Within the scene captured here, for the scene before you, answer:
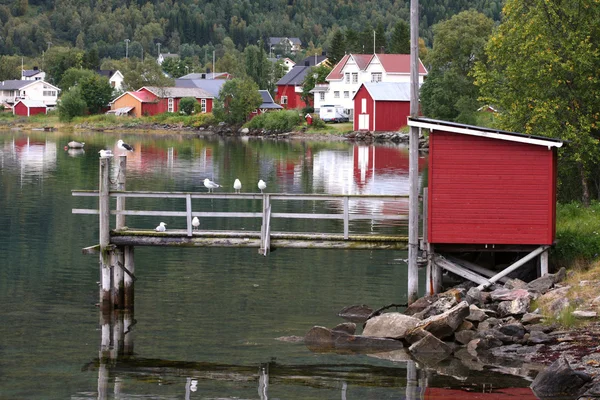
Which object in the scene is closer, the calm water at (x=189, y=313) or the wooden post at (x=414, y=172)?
the calm water at (x=189, y=313)

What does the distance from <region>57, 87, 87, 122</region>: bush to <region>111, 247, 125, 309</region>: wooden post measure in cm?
10974

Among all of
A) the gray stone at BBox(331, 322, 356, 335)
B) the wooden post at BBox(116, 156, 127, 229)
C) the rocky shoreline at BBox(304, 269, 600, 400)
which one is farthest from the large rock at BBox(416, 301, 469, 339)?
the wooden post at BBox(116, 156, 127, 229)

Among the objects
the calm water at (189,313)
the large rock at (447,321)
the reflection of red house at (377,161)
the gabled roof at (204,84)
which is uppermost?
the gabled roof at (204,84)

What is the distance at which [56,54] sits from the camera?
183625 millimetres

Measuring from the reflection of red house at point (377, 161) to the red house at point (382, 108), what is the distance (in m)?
15.0

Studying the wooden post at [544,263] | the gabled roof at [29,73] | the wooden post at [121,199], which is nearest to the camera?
the wooden post at [544,263]

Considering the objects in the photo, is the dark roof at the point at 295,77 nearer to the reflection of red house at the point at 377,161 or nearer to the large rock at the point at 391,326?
the reflection of red house at the point at 377,161

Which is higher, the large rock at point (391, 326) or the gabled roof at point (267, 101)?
the gabled roof at point (267, 101)

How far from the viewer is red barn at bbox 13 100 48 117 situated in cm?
14846

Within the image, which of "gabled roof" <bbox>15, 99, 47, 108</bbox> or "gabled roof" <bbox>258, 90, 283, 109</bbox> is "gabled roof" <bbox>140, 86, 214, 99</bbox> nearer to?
"gabled roof" <bbox>258, 90, 283, 109</bbox>

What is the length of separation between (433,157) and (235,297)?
20.2 ft

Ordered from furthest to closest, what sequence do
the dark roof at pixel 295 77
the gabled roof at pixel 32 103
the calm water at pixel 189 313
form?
1. the gabled roof at pixel 32 103
2. the dark roof at pixel 295 77
3. the calm water at pixel 189 313

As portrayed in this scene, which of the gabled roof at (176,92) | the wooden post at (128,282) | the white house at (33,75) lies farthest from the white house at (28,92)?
the wooden post at (128,282)

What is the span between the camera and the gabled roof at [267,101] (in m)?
128
